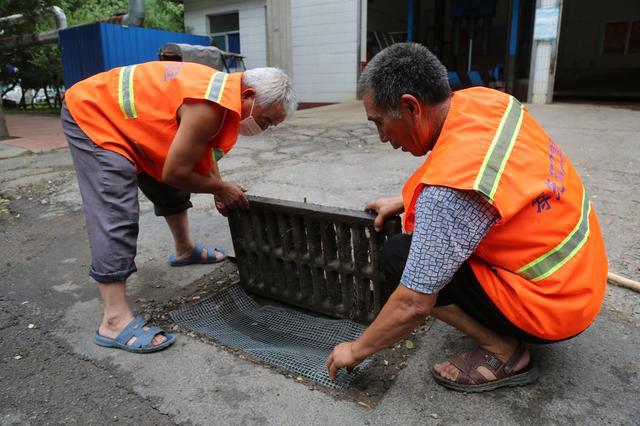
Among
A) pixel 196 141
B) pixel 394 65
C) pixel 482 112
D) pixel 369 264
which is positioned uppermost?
pixel 394 65

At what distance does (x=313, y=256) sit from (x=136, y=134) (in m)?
0.93

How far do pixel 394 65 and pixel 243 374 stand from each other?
124 cm

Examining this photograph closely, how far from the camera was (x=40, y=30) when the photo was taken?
13.5 metres

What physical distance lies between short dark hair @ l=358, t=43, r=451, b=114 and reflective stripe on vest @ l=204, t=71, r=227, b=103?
67 cm

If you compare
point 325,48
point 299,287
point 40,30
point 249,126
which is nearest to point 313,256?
point 299,287

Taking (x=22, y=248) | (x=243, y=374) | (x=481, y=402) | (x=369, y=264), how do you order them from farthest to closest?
(x=22, y=248), (x=369, y=264), (x=243, y=374), (x=481, y=402)

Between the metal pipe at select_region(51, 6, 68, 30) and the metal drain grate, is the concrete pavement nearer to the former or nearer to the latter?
the metal drain grate

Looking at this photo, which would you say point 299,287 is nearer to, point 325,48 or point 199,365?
point 199,365

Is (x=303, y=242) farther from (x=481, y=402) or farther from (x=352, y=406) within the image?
(x=481, y=402)

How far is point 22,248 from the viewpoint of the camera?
3.14 m

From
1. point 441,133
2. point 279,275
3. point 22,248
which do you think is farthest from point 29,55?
point 441,133

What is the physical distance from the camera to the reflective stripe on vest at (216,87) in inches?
69.9

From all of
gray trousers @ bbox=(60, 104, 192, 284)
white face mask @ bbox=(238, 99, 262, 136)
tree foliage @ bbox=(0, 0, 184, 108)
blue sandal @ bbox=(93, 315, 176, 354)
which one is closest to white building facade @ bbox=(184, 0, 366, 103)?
tree foliage @ bbox=(0, 0, 184, 108)

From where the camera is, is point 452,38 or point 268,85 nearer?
point 268,85
